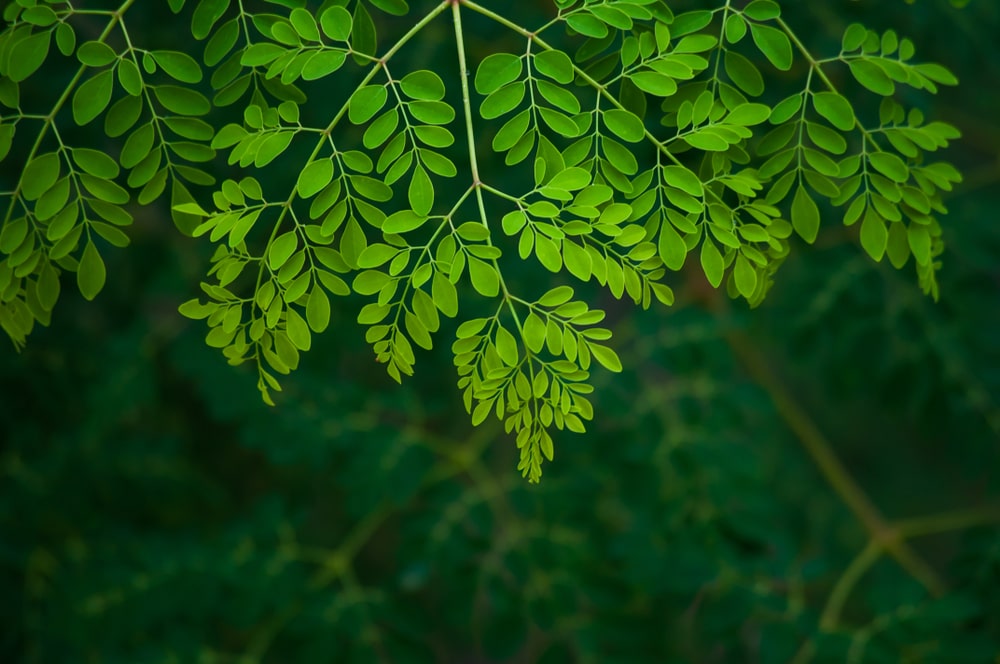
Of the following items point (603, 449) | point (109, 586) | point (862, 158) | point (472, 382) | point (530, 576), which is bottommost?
point (109, 586)

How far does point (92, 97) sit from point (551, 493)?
874 mm

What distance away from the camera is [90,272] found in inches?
27.4

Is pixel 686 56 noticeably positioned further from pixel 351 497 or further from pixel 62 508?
pixel 62 508

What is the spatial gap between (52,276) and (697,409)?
0.93m

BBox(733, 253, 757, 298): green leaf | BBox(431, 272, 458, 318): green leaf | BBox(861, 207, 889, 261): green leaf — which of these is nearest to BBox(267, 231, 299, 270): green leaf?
BBox(431, 272, 458, 318): green leaf

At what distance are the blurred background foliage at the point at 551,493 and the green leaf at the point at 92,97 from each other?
2.03 ft

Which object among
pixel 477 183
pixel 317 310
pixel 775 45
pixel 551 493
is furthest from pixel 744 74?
pixel 551 493

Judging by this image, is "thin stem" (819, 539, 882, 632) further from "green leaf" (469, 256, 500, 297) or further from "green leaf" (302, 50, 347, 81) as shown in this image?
"green leaf" (302, 50, 347, 81)

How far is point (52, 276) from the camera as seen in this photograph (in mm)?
691

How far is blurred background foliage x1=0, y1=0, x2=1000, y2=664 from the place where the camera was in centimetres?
128

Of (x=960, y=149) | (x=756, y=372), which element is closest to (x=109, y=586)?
(x=756, y=372)

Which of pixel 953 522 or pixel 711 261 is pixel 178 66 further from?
pixel 953 522

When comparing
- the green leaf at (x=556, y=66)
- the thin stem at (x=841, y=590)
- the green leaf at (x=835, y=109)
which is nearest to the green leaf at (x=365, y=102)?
the green leaf at (x=556, y=66)

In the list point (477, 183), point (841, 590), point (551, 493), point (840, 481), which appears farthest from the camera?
point (840, 481)
